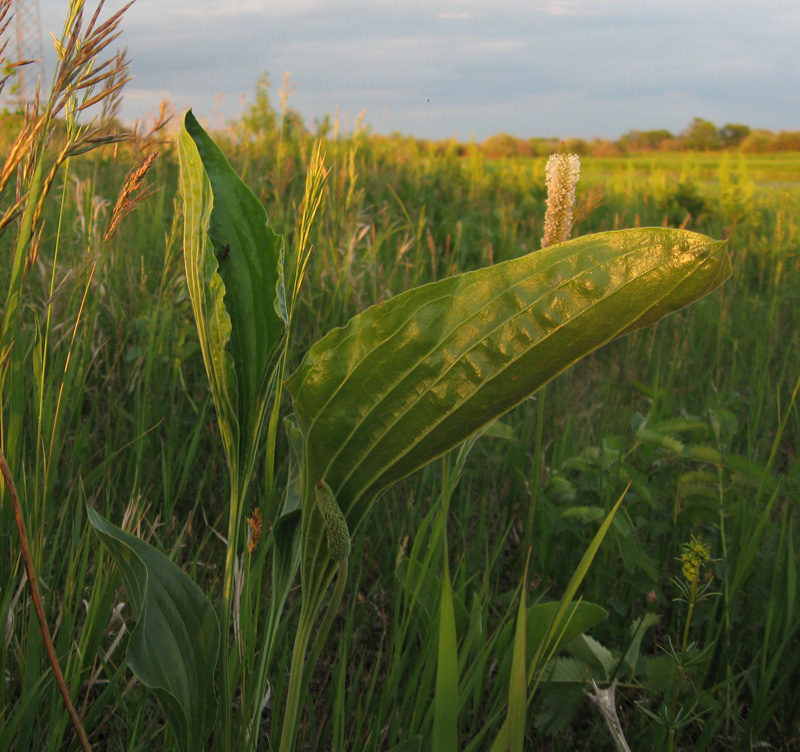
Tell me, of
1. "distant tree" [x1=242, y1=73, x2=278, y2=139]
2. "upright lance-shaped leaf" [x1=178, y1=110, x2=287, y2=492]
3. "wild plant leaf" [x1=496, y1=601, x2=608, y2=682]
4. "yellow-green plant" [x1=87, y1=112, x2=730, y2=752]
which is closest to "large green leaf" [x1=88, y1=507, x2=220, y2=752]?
"yellow-green plant" [x1=87, y1=112, x2=730, y2=752]

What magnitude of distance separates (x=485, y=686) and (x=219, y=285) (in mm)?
815

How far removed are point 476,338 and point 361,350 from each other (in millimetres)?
102

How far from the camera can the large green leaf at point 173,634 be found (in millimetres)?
707

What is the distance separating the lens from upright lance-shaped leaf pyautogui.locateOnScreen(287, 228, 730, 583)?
57cm

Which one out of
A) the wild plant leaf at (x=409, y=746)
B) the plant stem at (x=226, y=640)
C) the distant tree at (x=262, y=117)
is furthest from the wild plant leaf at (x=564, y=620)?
the distant tree at (x=262, y=117)

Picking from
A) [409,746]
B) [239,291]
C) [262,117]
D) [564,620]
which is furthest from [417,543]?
[262,117]

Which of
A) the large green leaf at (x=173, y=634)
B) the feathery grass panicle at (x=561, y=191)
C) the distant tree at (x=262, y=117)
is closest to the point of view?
the large green leaf at (x=173, y=634)

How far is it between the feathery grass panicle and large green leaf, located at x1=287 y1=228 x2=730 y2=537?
1.56 ft

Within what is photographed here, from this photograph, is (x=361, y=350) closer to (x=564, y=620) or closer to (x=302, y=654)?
(x=302, y=654)

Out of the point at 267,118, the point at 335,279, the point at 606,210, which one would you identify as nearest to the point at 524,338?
the point at 335,279

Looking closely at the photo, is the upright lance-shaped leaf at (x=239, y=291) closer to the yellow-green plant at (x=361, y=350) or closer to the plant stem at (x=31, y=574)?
the yellow-green plant at (x=361, y=350)

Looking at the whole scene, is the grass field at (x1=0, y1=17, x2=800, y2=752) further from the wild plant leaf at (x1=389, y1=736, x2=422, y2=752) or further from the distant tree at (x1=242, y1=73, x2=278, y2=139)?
the distant tree at (x1=242, y1=73, x2=278, y2=139)

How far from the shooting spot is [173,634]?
2.46 feet

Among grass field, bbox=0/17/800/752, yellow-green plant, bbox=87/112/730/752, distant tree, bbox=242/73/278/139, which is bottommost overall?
grass field, bbox=0/17/800/752
